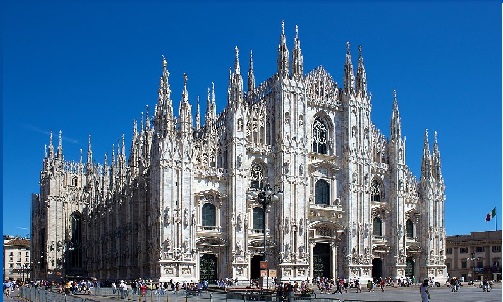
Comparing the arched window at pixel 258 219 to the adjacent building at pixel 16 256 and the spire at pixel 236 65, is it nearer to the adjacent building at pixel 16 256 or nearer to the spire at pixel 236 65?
the spire at pixel 236 65

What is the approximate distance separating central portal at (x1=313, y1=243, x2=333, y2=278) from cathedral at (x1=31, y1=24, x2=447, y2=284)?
0.16 meters

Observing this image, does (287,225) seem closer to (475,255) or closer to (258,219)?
(258,219)

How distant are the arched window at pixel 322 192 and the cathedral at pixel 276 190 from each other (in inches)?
3.8

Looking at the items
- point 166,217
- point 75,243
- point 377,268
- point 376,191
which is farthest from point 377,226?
point 75,243

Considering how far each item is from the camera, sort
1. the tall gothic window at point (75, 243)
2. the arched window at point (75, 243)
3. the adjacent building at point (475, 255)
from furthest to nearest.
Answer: the adjacent building at point (475, 255) → the tall gothic window at point (75, 243) → the arched window at point (75, 243)

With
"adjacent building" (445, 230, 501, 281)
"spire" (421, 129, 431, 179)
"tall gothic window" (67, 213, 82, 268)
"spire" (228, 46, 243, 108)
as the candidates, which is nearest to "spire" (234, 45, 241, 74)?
"spire" (228, 46, 243, 108)

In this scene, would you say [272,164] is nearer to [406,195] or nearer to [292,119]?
[292,119]

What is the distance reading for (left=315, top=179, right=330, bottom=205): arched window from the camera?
60312mm

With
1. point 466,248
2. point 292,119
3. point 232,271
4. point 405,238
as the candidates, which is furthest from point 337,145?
point 466,248

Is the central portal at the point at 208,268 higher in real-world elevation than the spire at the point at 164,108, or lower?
lower

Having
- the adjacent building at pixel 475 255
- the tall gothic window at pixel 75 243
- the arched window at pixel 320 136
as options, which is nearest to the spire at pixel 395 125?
the arched window at pixel 320 136

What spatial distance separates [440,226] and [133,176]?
105 feet

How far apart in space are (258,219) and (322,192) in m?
7.95

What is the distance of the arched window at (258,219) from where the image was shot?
55.8 metres
